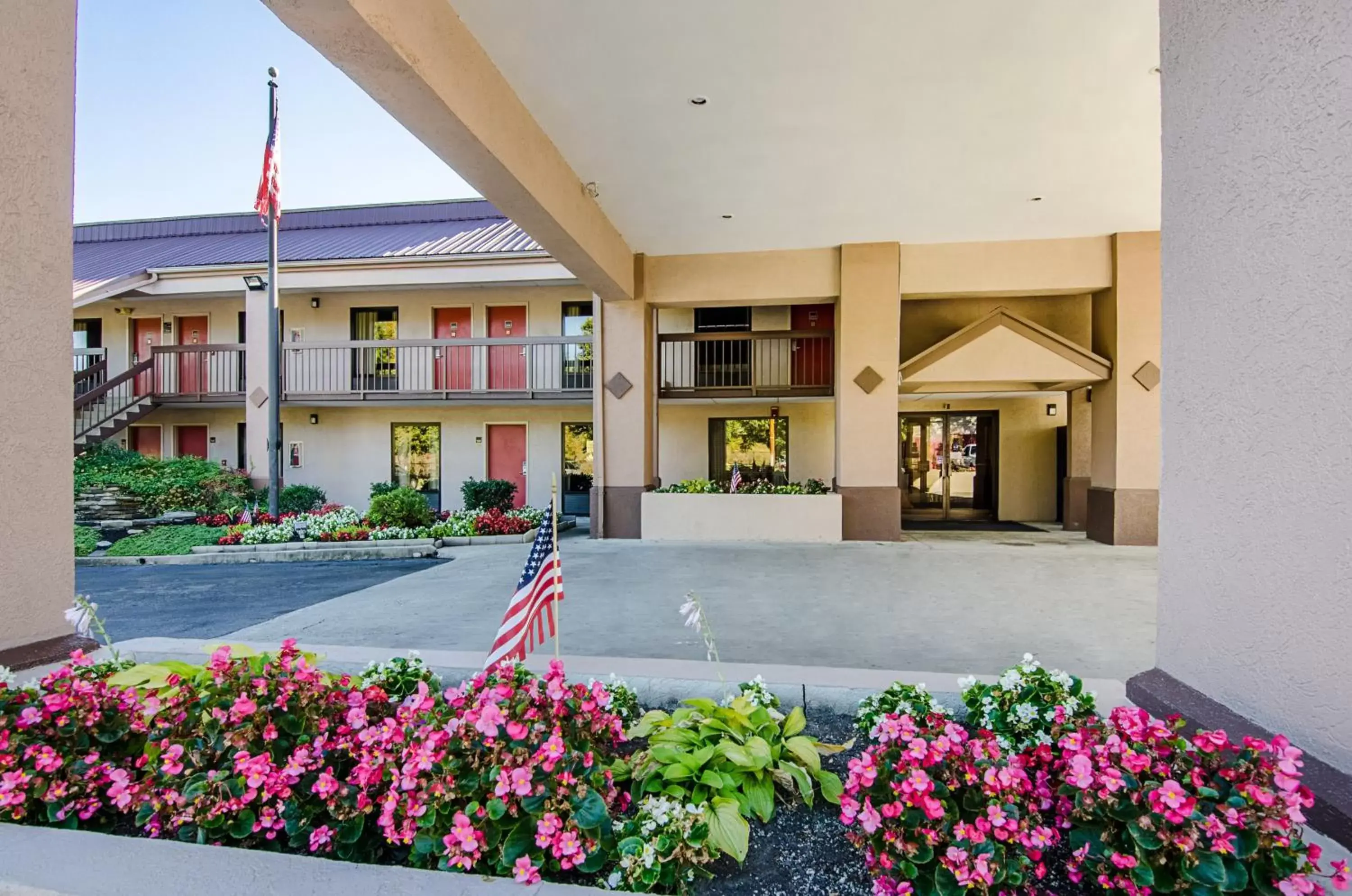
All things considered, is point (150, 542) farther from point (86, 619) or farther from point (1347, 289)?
point (1347, 289)

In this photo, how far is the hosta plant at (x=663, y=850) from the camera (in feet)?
5.82

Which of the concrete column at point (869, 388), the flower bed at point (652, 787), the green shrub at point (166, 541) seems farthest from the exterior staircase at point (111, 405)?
the concrete column at point (869, 388)

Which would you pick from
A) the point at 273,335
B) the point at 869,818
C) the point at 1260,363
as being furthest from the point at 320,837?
the point at 273,335

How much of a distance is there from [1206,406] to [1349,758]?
109 cm

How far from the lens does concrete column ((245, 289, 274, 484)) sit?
45.8 ft

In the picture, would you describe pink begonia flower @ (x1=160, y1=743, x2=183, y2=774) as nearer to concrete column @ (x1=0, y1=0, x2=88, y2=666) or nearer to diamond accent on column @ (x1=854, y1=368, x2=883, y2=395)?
concrete column @ (x1=0, y1=0, x2=88, y2=666)

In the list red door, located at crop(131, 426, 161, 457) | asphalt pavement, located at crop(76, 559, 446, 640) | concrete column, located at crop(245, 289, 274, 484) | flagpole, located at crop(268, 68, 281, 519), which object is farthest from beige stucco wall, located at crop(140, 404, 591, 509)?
asphalt pavement, located at crop(76, 559, 446, 640)

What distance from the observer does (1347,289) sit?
1.68m

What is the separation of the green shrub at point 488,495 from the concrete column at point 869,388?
7239 millimetres

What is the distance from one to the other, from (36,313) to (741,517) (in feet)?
28.3

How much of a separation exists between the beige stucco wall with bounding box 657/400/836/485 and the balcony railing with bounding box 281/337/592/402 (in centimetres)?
222

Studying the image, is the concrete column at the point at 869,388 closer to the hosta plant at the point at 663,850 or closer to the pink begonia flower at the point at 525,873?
the hosta plant at the point at 663,850

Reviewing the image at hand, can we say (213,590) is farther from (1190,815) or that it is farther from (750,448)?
(750,448)

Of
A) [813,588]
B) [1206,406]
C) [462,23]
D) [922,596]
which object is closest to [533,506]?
[813,588]
